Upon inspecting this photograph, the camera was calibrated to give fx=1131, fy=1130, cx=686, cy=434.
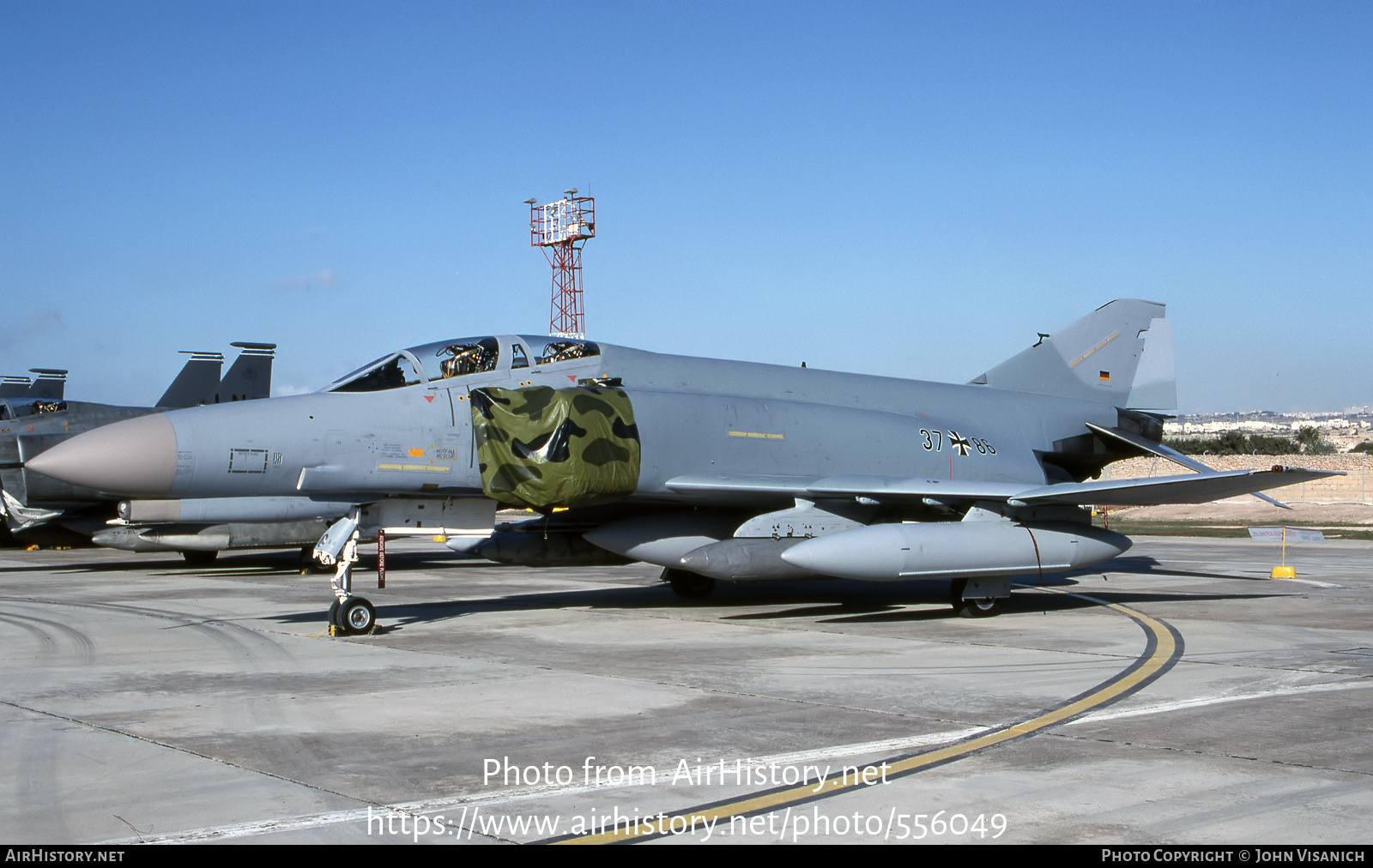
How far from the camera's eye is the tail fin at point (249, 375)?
26.6 meters

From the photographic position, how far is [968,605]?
12.9 m

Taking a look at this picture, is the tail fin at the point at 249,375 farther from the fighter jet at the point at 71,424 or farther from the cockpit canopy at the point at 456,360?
the cockpit canopy at the point at 456,360

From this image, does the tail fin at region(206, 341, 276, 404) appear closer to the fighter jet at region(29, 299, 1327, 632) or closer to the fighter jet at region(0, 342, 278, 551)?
the fighter jet at region(0, 342, 278, 551)

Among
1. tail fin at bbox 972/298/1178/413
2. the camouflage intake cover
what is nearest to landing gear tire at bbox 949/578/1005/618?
the camouflage intake cover

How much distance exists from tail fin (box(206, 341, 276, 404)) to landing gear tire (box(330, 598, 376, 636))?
1712 centimetres

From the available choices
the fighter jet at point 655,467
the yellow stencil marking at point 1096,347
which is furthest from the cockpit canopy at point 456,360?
the yellow stencil marking at point 1096,347

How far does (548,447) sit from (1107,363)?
34.8ft

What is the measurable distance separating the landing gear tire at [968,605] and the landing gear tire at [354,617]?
6.39 meters

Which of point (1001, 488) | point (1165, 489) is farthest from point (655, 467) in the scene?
point (1165, 489)

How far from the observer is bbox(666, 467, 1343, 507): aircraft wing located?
12227 millimetres

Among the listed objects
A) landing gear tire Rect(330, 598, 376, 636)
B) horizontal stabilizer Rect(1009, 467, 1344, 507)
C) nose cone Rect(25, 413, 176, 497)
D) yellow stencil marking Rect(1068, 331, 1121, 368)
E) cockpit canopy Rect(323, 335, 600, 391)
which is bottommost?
landing gear tire Rect(330, 598, 376, 636)

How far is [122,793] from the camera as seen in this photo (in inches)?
201

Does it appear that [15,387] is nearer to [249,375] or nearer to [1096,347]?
[249,375]
